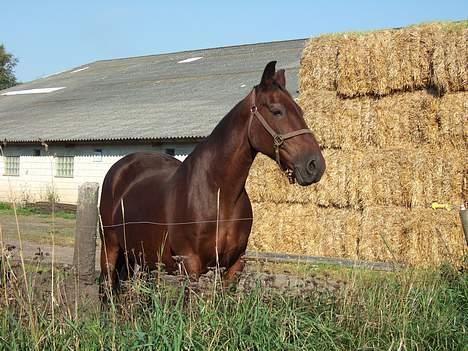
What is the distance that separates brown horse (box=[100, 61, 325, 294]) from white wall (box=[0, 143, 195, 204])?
647 inches

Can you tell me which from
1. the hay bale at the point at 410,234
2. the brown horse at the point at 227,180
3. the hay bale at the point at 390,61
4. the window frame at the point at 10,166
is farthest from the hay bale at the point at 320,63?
the window frame at the point at 10,166

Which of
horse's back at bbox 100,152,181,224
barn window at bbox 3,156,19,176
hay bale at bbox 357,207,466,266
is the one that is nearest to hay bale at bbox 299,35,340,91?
A: hay bale at bbox 357,207,466,266

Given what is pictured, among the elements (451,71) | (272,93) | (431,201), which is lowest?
(431,201)

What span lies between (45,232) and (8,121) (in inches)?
679

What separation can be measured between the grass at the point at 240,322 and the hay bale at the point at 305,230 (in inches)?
261

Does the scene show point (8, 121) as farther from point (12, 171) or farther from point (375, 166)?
point (375, 166)

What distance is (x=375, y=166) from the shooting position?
464 inches

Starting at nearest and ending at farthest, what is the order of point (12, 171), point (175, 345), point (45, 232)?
point (175, 345) → point (45, 232) → point (12, 171)

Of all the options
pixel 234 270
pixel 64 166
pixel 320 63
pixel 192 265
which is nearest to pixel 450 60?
pixel 320 63

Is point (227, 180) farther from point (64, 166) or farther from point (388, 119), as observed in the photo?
point (64, 166)

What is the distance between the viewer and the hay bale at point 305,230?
1205 centimetres

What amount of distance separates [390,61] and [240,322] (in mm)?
8171

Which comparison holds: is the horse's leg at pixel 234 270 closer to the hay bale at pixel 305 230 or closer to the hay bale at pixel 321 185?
the hay bale at pixel 305 230

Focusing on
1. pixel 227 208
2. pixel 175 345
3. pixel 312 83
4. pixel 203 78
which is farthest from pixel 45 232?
pixel 203 78
